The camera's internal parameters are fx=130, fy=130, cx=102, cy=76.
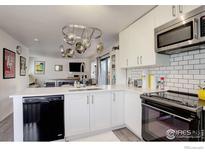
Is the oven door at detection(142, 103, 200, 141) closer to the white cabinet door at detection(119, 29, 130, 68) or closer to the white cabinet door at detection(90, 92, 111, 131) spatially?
the white cabinet door at detection(90, 92, 111, 131)

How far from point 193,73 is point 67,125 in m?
2.03

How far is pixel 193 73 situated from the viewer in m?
1.78

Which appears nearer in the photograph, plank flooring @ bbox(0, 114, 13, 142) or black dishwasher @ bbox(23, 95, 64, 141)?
black dishwasher @ bbox(23, 95, 64, 141)

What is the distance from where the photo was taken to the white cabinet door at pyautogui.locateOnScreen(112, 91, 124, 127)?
249cm

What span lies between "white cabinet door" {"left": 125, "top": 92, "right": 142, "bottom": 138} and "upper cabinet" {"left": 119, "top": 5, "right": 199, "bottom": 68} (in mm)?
616

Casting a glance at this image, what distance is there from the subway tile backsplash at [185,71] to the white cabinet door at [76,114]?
4.70 feet

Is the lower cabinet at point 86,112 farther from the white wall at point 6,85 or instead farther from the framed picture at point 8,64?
the framed picture at point 8,64

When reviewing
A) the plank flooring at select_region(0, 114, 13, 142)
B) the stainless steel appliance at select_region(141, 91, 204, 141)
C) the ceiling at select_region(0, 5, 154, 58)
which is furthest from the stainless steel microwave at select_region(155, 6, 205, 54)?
the plank flooring at select_region(0, 114, 13, 142)

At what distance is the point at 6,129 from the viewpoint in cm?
261

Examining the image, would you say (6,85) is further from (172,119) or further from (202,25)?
(202,25)

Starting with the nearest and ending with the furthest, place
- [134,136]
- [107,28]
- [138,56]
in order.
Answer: [134,136]
[138,56]
[107,28]
